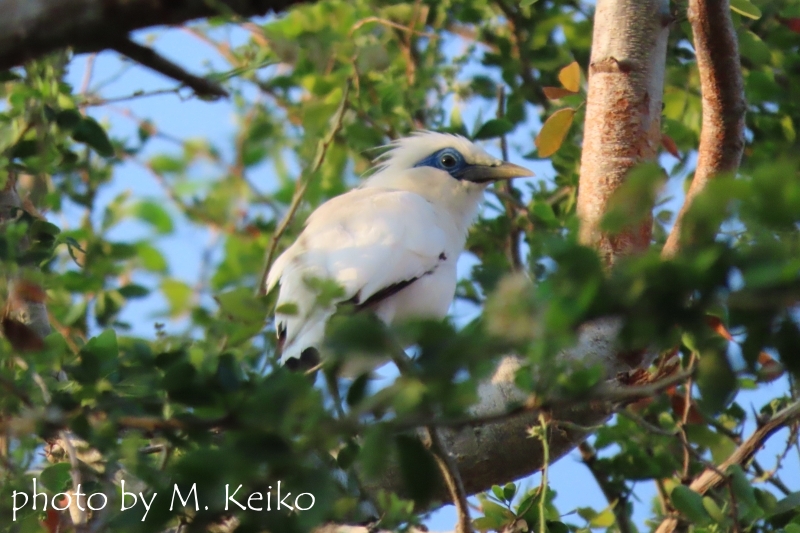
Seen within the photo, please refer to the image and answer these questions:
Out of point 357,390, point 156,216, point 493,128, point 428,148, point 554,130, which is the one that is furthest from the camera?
point 428,148

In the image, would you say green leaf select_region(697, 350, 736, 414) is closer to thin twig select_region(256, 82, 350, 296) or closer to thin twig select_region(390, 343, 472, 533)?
thin twig select_region(390, 343, 472, 533)

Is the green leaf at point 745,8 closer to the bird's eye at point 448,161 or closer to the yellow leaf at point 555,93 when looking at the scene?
the yellow leaf at point 555,93

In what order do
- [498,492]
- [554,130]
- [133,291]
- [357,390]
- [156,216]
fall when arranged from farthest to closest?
[554,130], [133,291], [498,492], [156,216], [357,390]

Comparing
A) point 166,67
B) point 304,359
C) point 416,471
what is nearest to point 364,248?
point 304,359

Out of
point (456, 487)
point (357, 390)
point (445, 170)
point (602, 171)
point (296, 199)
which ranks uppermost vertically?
point (445, 170)

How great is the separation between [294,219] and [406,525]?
152cm

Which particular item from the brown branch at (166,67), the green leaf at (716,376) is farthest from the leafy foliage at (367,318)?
the brown branch at (166,67)

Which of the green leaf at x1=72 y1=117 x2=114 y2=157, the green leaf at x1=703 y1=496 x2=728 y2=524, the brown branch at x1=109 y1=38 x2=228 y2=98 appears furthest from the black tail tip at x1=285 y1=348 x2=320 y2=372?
the brown branch at x1=109 y1=38 x2=228 y2=98

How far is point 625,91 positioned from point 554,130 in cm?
32

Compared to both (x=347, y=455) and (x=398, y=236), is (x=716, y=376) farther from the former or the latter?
(x=398, y=236)

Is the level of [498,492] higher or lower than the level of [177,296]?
lower

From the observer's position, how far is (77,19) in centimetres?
126

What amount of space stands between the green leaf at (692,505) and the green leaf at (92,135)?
6.33 feet

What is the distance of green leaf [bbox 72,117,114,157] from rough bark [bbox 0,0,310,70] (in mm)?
1465
